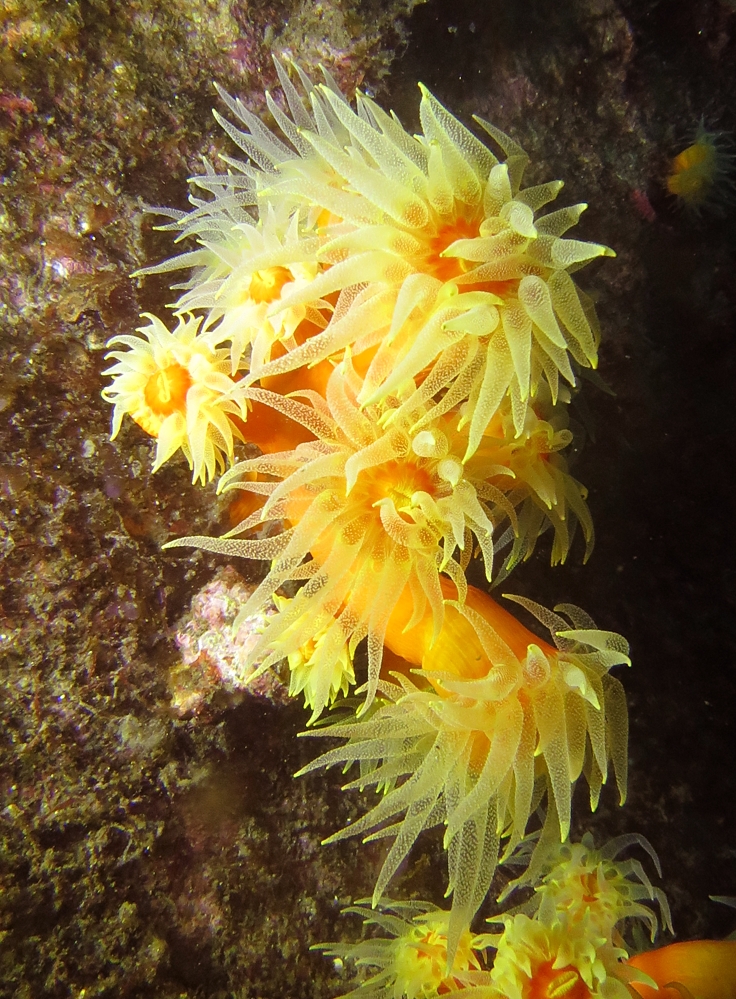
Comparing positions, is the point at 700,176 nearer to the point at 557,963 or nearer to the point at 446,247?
the point at 446,247

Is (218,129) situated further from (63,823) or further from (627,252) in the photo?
(63,823)

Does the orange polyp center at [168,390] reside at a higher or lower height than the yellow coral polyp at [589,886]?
higher

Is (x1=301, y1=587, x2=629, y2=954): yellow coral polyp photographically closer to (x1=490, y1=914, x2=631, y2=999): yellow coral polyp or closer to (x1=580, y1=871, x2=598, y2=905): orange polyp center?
(x1=490, y1=914, x2=631, y2=999): yellow coral polyp

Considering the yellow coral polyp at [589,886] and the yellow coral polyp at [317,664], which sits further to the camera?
the yellow coral polyp at [589,886]

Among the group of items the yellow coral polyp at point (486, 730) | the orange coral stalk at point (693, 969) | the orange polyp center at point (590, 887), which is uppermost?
the yellow coral polyp at point (486, 730)

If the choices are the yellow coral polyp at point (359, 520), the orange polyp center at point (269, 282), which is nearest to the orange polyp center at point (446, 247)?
the yellow coral polyp at point (359, 520)

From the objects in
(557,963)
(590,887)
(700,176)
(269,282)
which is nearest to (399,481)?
(269,282)

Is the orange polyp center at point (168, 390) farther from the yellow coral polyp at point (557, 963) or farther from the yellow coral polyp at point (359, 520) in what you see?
the yellow coral polyp at point (557, 963)
